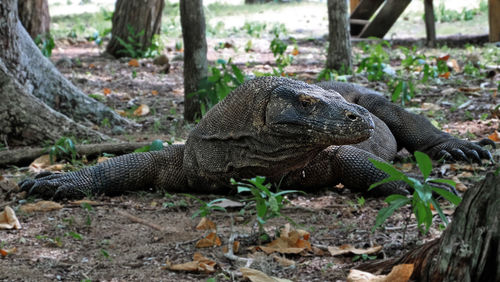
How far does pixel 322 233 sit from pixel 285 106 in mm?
799

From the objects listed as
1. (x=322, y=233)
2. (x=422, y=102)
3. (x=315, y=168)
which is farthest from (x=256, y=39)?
(x=322, y=233)

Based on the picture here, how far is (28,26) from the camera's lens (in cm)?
998

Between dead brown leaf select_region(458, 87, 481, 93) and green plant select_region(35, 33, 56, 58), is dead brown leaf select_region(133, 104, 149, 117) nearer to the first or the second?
green plant select_region(35, 33, 56, 58)

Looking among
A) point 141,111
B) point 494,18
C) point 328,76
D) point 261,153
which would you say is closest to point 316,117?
point 261,153

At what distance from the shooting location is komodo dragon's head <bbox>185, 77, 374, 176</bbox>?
354 cm

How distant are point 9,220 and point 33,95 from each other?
2.27 metres

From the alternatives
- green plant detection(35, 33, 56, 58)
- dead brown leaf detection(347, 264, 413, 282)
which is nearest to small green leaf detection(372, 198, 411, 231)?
dead brown leaf detection(347, 264, 413, 282)

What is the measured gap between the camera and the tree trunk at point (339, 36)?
8.03 m

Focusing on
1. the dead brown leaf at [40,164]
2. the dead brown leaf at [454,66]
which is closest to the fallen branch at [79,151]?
the dead brown leaf at [40,164]

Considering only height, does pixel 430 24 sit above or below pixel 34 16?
below

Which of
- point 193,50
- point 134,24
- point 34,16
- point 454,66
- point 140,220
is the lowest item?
point 454,66

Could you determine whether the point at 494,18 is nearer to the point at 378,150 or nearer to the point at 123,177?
the point at 378,150

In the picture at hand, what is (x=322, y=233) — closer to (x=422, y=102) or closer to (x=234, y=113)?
(x=234, y=113)

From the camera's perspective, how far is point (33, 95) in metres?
5.50
